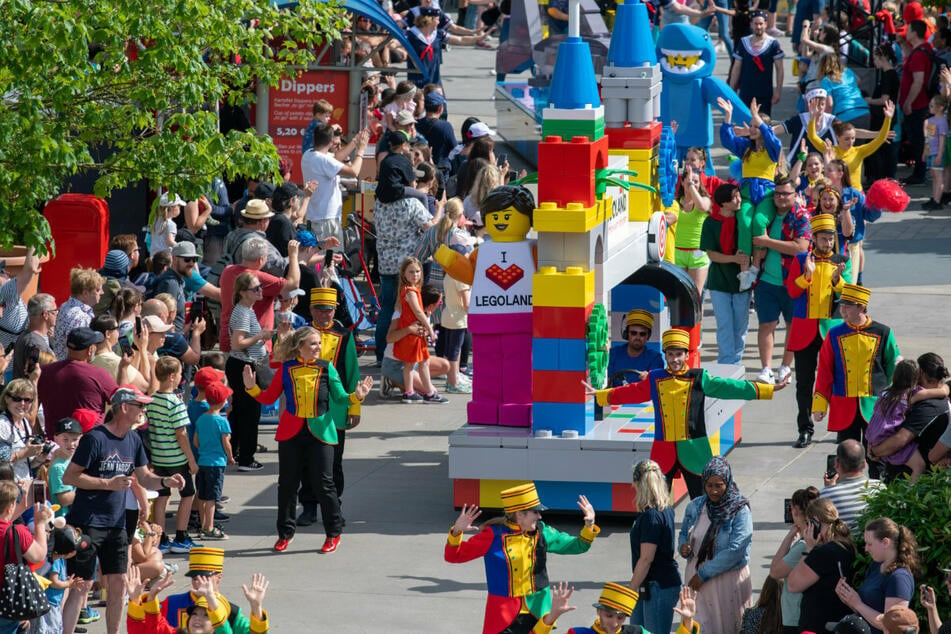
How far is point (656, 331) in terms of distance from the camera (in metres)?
13.1

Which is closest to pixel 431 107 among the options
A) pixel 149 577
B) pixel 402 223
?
pixel 402 223

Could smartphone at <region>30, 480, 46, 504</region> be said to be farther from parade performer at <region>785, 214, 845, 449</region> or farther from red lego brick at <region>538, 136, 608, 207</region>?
parade performer at <region>785, 214, 845, 449</region>

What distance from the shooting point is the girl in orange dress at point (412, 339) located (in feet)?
45.7

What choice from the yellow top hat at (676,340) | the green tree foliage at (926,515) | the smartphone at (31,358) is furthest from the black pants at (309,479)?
the green tree foliage at (926,515)

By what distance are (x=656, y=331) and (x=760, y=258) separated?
5.20 feet

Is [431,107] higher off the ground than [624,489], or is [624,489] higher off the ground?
[431,107]

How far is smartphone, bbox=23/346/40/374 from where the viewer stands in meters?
10.7

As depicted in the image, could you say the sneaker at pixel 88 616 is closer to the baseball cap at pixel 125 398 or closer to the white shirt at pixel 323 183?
the baseball cap at pixel 125 398

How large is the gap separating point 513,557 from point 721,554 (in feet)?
3.71

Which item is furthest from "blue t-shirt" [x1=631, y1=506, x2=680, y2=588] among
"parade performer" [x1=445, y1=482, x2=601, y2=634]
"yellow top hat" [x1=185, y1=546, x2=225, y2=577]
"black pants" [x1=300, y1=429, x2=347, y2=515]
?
"black pants" [x1=300, y1=429, x2=347, y2=515]

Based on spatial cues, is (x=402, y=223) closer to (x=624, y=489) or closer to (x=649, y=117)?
(x=649, y=117)

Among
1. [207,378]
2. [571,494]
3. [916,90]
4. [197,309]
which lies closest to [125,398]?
[207,378]

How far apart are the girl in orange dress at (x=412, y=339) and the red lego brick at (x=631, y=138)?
2.19m

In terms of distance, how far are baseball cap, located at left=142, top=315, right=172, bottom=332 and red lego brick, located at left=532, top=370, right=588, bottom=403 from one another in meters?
2.55
